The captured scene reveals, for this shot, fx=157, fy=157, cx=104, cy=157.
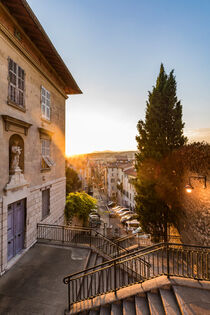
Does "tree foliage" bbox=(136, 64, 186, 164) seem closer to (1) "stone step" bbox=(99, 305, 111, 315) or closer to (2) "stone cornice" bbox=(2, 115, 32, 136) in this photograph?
(2) "stone cornice" bbox=(2, 115, 32, 136)

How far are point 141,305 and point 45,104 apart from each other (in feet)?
36.1

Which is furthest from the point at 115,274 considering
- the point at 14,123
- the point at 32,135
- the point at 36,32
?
the point at 36,32

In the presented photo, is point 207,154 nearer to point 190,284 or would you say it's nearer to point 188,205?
point 188,205

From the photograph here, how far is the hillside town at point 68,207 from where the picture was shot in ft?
16.2

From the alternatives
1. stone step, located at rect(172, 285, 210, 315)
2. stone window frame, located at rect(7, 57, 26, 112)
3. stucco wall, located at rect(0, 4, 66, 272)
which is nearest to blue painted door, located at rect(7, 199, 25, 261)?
stucco wall, located at rect(0, 4, 66, 272)

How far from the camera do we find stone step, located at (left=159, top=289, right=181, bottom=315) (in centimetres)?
413

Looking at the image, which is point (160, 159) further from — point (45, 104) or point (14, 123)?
point (14, 123)

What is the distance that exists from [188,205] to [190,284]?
6.32 m

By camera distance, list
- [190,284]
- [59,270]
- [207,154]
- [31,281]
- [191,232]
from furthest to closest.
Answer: [191,232] → [207,154] → [59,270] → [31,281] → [190,284]

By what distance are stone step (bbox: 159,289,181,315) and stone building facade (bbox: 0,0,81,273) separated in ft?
20.5

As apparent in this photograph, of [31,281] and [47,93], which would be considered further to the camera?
[47,93]

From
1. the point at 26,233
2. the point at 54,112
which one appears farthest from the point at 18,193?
the point at 54,112

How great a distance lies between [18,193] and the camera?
7598 mm

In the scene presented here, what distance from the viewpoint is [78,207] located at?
14742 mm
